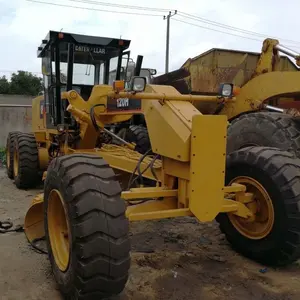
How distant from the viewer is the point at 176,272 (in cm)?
390

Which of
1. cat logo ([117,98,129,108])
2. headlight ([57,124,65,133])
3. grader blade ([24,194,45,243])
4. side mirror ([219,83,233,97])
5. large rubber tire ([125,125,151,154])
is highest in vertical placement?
side mirror ([219,83,233,97])

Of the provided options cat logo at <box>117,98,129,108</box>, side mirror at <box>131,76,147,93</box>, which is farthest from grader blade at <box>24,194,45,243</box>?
cat logo at <box>117,98,129,108</box>

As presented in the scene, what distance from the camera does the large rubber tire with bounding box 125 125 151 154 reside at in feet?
22.1

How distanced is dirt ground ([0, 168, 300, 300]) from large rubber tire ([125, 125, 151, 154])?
6.06 feet

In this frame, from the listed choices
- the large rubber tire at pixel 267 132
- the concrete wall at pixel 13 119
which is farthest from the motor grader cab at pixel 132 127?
the concrete wall at pixel 13 119

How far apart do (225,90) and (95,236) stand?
204cm

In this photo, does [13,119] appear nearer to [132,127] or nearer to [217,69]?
[132,127]

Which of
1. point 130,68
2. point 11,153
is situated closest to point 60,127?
point 130,68

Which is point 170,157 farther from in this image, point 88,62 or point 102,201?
point 88,62

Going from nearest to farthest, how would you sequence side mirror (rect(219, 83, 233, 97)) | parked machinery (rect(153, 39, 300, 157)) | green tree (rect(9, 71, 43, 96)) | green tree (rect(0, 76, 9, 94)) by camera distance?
1. side mirror (rect(219, 83, 233, 97))
2. parked machinery (rect(153, 39, 300, 157))
3. green tree (rect(0, 76, 9, 94))
4. green tree (rect(9, 71, 43, 96))

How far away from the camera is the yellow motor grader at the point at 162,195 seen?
3.04 metres

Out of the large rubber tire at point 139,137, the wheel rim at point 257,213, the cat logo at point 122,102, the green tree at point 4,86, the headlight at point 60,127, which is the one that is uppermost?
the green tree at point 4,86

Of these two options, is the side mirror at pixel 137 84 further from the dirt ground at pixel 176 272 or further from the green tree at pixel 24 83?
the green tree at pixel 24 83

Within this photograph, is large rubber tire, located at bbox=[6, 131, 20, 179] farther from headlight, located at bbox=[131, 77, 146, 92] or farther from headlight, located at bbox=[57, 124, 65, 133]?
headlight, located at bbox=[131, 77, 146, 92]
